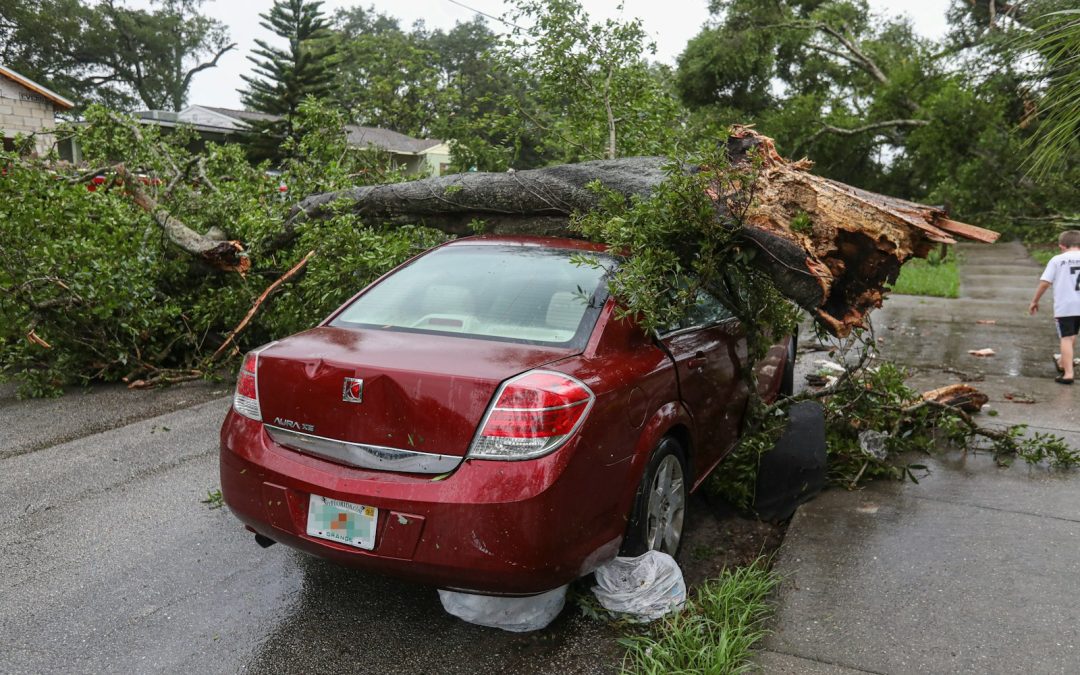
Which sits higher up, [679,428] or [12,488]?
[679,428]

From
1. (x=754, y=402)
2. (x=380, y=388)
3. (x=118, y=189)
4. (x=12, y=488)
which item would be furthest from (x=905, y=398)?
(x=118, y=189)

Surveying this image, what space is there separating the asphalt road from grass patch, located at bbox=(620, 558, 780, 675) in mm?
151

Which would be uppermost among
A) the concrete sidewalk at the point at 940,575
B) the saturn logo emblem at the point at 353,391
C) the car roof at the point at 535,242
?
the car roof at the point at 535,242

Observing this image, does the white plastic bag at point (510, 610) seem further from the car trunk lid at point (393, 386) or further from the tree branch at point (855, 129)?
the tree branch at point (855, 129)

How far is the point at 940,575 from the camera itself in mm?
3328

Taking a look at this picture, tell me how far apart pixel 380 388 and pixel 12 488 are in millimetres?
3071

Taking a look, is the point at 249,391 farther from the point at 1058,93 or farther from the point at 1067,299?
the point at 1067,299

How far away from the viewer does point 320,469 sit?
110 inches

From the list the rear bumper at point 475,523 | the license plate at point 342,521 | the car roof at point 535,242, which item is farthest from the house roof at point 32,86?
the rear bumper at point 475,523

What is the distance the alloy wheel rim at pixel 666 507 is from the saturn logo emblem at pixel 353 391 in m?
1.18

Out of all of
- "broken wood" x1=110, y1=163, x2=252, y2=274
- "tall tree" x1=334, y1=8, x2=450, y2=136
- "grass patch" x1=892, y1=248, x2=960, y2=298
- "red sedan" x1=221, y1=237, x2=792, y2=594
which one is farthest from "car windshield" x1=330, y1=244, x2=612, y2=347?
"grass patch" x1=892, y1=248, x2=960, y2=298

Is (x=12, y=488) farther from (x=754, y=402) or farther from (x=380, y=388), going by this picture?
(x=754, y=402)

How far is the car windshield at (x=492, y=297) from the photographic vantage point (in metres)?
3.21

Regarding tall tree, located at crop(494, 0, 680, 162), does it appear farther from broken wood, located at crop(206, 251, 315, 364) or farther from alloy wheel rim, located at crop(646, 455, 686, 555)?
alloy wheel rim, located at crop(646, 455, 686, 555)
